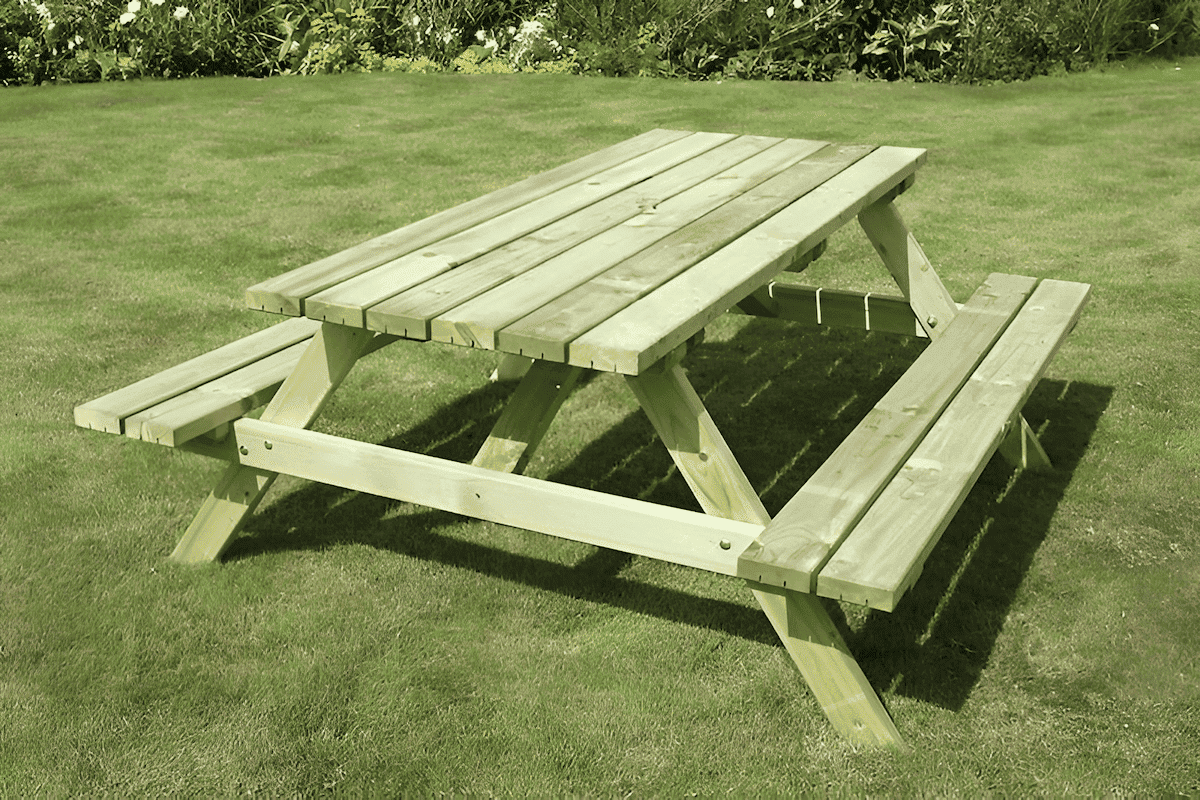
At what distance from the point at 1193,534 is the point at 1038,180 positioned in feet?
14.3

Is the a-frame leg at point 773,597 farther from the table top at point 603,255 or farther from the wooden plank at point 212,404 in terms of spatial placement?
the wooden plank at point 212,404

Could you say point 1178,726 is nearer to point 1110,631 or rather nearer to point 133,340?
point 1110,631

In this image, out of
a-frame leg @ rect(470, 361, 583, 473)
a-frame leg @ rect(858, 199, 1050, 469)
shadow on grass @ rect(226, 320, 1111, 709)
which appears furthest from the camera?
a-frame leg @ rect(858, 199, 1050, 469)

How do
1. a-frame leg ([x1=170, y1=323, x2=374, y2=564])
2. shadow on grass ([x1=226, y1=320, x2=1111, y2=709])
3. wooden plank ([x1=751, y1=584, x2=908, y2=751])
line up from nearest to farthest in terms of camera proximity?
wooden plank ([x1=751, y1=584, x2=908, y2=751])
a-frame leg ([x1=170, y1=323, x2=374, y2=564])
shadow on grass ([x1=226, y1=320, x2=1111, y2=709])

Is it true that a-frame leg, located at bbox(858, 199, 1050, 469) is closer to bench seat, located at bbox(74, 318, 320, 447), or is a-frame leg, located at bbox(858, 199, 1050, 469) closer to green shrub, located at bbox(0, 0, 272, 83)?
bench seat, located at bbox(74, 318, 320, 447)

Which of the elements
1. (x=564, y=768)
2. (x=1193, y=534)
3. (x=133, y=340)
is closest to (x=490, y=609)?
(x=564, y=768)

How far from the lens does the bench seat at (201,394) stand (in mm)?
2975

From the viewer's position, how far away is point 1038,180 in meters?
7.37

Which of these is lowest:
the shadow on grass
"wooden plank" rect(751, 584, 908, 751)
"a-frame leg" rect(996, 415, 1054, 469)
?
the shadow on grass

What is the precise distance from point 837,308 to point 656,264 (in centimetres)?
154

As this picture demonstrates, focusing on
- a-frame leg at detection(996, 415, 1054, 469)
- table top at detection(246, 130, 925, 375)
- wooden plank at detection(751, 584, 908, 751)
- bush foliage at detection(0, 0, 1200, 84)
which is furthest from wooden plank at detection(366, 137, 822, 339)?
bush foliage at detection(0, 0, 1200, 84)

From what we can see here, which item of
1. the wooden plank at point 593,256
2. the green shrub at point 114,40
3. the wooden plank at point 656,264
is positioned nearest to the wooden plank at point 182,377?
the wooden plank at point 593,256

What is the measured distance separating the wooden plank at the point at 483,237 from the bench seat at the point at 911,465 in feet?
3.36

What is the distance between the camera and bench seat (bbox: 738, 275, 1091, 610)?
2.31m
